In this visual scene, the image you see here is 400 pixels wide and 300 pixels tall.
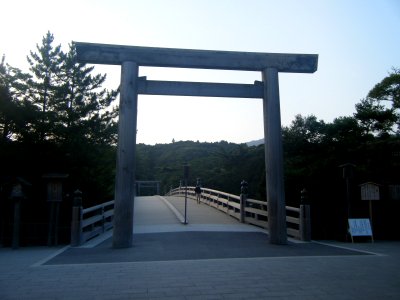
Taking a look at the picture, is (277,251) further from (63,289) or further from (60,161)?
(60,161)

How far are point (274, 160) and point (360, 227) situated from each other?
347 cm

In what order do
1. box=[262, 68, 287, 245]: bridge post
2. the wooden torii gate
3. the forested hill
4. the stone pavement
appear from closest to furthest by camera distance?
the stone pavement < the wooden torii gate < box=[262, 68, 287, 245]: bridge post < the forested hill

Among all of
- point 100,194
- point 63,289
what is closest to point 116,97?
point 100,194

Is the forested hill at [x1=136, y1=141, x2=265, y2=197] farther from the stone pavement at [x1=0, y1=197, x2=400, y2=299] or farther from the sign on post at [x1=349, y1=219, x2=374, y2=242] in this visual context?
the stone pavement at [x1=0, y1=197, x2=400, y2=299]

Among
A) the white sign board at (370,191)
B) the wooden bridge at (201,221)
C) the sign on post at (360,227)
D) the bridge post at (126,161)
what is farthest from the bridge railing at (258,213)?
the bridge post at (126,161)

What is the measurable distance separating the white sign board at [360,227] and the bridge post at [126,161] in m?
6.35

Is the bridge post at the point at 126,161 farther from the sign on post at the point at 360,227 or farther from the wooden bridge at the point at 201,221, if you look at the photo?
the sign on post at the point at 360,227

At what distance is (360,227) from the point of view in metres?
10.8

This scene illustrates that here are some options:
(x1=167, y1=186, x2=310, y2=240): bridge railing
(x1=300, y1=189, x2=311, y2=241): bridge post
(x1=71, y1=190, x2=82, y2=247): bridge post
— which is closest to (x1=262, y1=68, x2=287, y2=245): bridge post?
(x1=300, y1=189, x2=311, y2=241): bridge post

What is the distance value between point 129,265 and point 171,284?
175cm

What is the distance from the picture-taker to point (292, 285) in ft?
18.1

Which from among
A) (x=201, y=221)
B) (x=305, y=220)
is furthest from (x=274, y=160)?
(x=201, y=221)

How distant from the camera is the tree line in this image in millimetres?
12328

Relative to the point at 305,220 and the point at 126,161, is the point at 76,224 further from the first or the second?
the point at 305,220
